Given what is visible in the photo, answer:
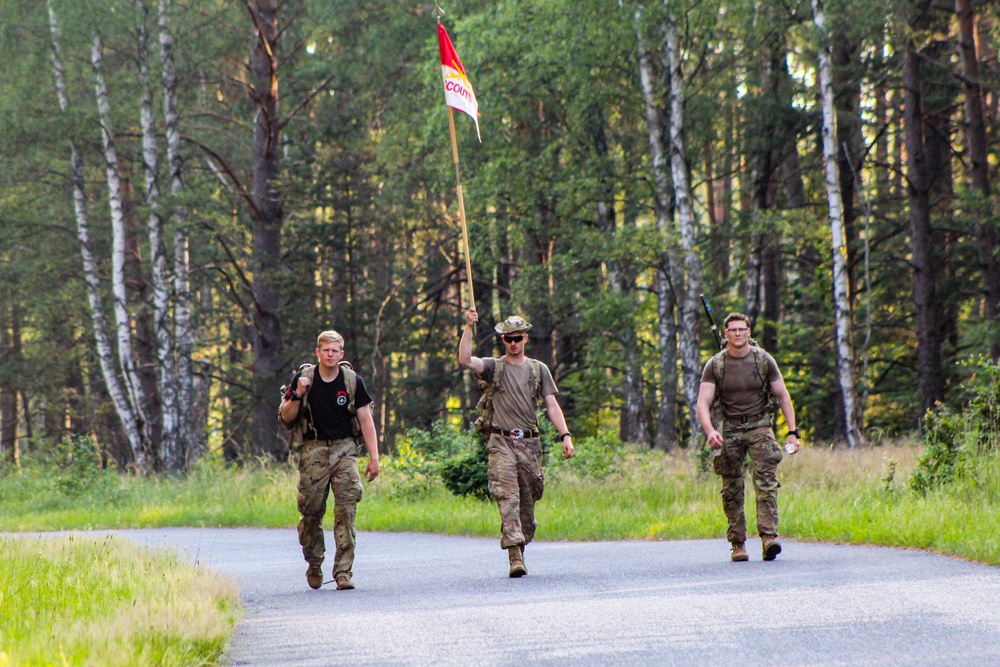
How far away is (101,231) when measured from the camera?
38625 millimetres

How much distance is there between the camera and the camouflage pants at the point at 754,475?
1136 centimetres

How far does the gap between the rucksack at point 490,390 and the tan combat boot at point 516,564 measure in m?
1.11

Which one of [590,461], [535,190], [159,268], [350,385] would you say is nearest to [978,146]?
[535,190]

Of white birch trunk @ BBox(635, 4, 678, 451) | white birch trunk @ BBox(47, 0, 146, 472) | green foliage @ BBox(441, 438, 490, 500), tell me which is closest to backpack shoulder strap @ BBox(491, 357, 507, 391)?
green foliage @ BBox(441, 438, 490, 500)

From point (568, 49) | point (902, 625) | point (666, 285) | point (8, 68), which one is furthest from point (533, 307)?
point (902, 625)

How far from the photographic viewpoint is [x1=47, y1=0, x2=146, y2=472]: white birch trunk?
30953 millimetres

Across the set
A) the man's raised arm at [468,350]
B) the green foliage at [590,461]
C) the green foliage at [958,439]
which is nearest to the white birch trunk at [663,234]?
the green foliage at [590,461]

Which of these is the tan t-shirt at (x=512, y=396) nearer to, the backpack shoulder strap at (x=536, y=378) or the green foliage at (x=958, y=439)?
the backpack shoulder strap at (x=536, y=378)

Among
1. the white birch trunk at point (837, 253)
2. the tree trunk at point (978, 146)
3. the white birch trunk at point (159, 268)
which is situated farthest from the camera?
the white birch trunk at point (159, 268)

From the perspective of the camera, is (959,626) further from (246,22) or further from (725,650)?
(246,22)

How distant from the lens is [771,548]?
1116cm

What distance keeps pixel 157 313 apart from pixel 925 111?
17.9 metres

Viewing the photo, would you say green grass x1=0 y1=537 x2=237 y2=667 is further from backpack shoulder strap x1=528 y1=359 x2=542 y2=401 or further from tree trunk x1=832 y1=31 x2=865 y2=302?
tree trunk x1=832 y1=31 x2=865 y2=302

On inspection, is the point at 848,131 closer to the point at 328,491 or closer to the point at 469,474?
the point at 469,474
